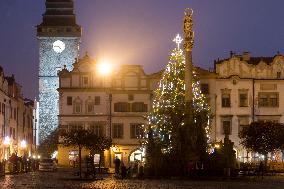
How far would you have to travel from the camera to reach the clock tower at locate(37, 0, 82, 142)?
105125 millimetres

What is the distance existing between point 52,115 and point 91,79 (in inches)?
1015

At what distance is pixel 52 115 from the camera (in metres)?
106

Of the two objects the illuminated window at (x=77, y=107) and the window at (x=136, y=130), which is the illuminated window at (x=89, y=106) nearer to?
the illuminated window at (x=77, y=107)

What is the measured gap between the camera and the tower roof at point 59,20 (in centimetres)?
11031

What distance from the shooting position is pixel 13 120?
8731 cm

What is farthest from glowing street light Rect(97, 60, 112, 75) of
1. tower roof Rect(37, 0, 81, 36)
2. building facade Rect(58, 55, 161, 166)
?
tower roof Rect(37, 0, 81, 36)

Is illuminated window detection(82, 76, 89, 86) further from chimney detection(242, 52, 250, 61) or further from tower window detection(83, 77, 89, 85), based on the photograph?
chimney detection(242, 52, 250, 61)

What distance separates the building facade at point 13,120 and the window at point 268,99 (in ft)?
87.6

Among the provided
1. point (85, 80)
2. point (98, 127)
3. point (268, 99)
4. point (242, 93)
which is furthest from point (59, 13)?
point (268, 99)

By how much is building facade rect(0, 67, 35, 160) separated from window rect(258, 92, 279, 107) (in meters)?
26.7

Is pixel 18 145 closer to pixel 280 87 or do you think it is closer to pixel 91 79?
pixel 91 79

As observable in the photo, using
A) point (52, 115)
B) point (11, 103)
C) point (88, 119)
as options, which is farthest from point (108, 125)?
point (52, 115)

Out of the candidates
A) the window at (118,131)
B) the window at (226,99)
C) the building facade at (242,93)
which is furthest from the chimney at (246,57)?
the window at (118,131)

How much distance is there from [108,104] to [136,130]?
4085mm
